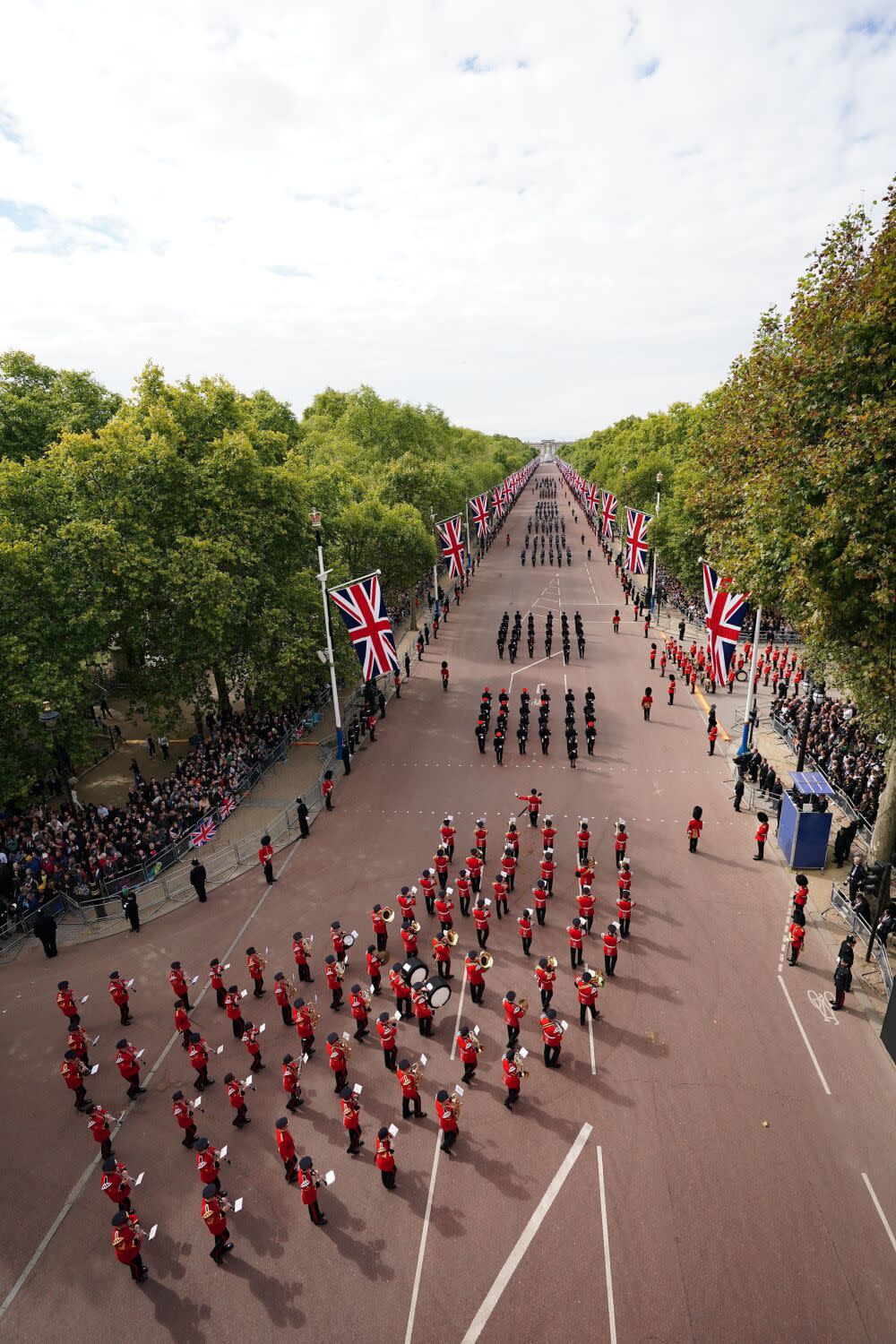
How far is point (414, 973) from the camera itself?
11539 millimetres

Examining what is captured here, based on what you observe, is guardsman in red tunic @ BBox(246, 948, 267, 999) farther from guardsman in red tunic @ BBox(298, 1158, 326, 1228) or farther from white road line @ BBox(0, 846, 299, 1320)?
guardsman in red tunic @ BBox(298, 1158, 326, 1228)

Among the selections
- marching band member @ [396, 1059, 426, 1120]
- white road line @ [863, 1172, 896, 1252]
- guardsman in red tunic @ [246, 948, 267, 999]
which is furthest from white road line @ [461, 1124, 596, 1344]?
guardsman in red tunic @ [246, 948, 267, 999]

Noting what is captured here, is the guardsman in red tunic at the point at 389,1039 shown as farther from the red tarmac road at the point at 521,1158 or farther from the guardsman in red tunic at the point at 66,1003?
the guardsman in red tunic at the point at 66,1003

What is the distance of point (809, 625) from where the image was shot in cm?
1313

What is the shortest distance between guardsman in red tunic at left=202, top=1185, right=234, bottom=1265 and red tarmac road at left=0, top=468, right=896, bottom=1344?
6.6 inches

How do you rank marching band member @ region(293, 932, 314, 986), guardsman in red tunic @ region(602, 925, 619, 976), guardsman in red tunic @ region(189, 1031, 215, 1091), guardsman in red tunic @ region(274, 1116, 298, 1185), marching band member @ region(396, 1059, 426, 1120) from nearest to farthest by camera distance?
1. guardsman in red tunic @ region(274, 1116, 298, 1185)
2. marching band member @ region(396, 1059, 426, 1120)
3. guardsman in red tunic @ region(189, 1031, 215, 1091)
4. guardsman in red tunic @ region(602, 925, 619, 976)
5. marching band member @ region(293, 932, 314, 986)

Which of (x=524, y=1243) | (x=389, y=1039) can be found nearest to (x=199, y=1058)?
(x=389, y=1039)

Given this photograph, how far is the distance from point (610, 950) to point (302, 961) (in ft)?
19.1

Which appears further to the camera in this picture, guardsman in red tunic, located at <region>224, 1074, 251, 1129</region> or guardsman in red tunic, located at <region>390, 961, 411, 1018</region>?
guardsman in red tunic, located at <region>390, 961, 411, 1018</region>

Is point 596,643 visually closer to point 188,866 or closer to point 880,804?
point 880,804

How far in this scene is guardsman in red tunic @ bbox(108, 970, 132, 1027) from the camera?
1187 cm

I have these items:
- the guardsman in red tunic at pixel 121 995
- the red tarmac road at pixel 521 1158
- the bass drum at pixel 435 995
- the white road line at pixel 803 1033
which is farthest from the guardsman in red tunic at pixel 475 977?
the guardsman in red tunic at pixel 121 995

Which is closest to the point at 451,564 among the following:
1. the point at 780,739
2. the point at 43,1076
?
the point at 780,739

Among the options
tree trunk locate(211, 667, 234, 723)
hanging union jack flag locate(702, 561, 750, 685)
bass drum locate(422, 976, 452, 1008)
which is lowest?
bass drum locate(422, 976, 452, 1008)
